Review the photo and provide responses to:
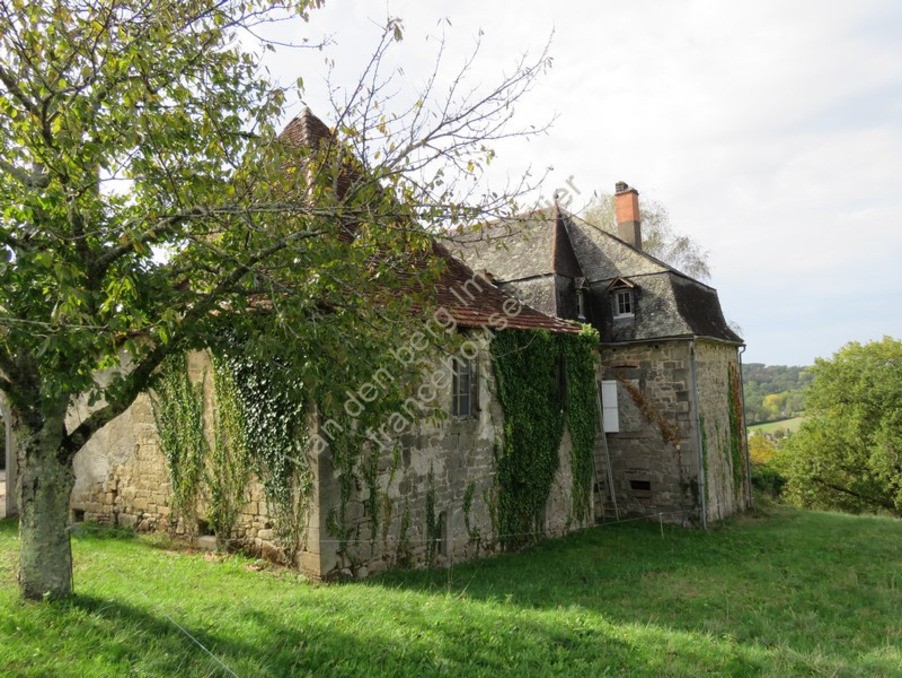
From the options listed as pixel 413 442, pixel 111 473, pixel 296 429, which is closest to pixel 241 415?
pixel 296 429

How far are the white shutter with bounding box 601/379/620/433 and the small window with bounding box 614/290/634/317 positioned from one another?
1.87 metres

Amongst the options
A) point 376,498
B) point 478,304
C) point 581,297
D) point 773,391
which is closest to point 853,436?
point 581,297

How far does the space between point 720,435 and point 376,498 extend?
10.9 m

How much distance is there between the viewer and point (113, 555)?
8500 millimetres

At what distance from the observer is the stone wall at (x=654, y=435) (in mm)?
14219

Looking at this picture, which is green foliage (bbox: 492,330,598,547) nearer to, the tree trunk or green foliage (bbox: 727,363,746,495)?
green foliage (bbox: 727,363,746,495)

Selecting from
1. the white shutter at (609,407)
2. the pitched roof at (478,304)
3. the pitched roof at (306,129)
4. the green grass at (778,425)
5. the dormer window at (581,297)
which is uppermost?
the pitched roof at (306,129)

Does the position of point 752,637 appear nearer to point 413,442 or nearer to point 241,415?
point 413,442

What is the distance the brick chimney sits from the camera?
17859mm

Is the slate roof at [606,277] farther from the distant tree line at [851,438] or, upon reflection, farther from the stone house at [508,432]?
the distant tree line at [851,438]

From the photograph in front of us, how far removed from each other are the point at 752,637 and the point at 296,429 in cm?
609

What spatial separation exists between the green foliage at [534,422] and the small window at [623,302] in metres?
2.56

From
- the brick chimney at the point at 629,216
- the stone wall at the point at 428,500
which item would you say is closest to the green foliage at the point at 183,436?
the stone wall at the point at 428,500

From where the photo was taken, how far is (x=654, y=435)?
14648 mm
